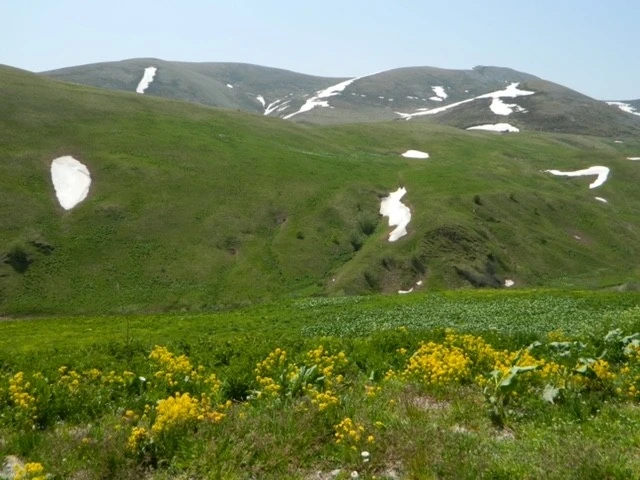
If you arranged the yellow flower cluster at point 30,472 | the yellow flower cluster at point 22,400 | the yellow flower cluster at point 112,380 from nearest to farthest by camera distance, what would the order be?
the yellow flower cluster at point 30,472 < the yellow flower cluster at point 22,400 < the yellow flower cluster at point 112,380

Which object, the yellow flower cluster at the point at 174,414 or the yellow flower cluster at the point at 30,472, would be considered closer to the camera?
the yellow flower cluster at the point at 30,472

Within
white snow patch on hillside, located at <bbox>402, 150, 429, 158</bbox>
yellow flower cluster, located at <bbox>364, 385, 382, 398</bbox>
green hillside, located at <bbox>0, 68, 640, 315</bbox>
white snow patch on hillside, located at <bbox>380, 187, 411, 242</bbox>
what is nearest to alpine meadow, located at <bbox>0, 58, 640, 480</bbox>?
yellow flower cluster, located at <bbox>364, 385, 382, 398</bbox>

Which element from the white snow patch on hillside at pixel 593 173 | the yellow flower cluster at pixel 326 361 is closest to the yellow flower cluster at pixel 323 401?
the yellow flower cluster at pixel 326 361

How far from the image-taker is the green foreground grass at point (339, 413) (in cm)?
891

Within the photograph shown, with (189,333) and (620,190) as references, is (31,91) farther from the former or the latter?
(620,190)

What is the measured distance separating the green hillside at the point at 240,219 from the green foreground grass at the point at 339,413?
169ft

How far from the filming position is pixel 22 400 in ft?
36.9

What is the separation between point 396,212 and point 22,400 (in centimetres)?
8601

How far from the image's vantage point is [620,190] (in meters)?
127

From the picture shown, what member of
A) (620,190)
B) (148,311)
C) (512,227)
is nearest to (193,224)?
(148,311)

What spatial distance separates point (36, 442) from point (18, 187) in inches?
3159

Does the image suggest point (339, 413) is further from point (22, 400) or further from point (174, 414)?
point (22, 400)

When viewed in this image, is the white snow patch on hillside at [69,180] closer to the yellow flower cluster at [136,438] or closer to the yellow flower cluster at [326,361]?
the yellow flower cluster at [326,361]

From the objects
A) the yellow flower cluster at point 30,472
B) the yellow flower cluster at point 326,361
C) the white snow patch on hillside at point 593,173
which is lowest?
the white snow patch on hillside at point 593,173
